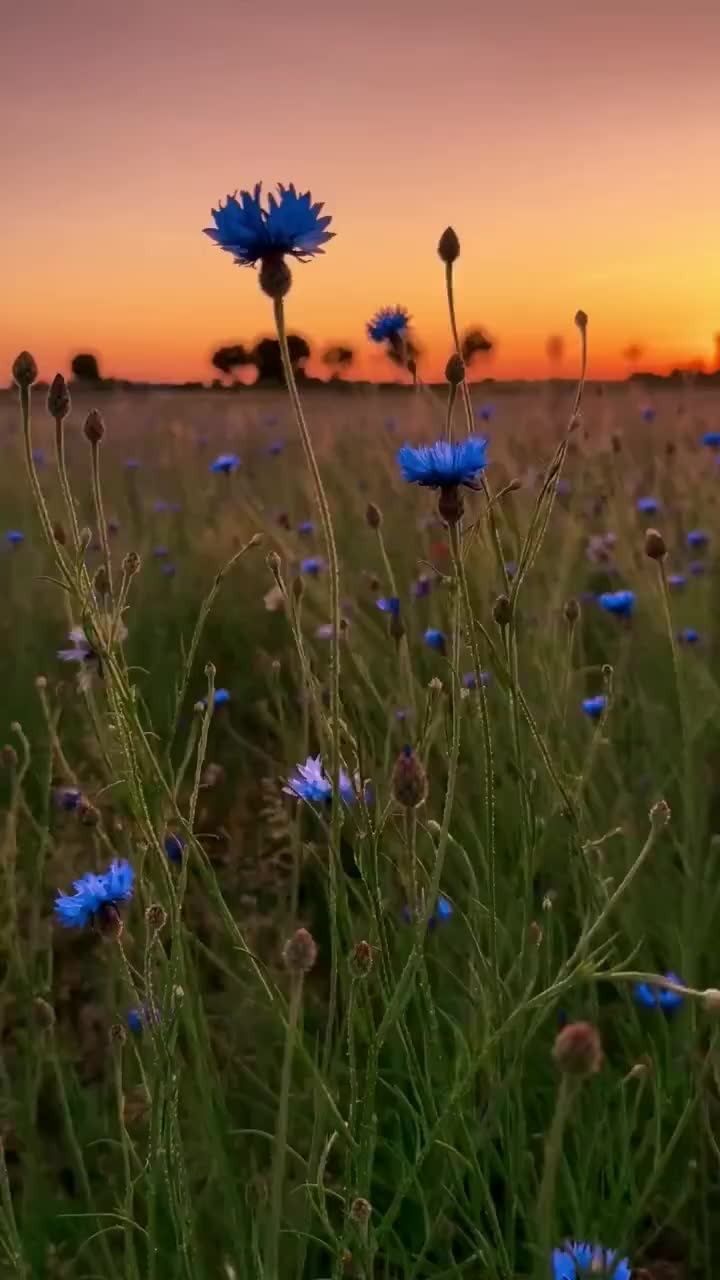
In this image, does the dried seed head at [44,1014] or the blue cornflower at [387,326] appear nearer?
the dried seed head at [44,1014]

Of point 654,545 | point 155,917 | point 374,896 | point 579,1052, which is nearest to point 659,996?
point 654,545

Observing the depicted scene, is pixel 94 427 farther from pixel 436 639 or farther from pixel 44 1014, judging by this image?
pixel 436 639

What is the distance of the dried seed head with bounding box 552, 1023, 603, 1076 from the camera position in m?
0.52

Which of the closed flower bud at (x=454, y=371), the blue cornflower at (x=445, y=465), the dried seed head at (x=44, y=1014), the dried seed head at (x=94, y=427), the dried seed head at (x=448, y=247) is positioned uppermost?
the dried seed head at (x=448, y=247)

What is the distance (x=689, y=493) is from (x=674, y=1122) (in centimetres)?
192

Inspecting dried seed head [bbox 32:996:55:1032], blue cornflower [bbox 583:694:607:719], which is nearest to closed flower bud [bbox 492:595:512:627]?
dried seed head [bbox 32:996:55:1032]

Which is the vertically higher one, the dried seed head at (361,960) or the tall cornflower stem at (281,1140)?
the dried seed head at (361,960)

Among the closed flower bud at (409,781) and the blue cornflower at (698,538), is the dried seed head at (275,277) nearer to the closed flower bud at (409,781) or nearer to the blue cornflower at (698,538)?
the closed flower bud at (409,781)

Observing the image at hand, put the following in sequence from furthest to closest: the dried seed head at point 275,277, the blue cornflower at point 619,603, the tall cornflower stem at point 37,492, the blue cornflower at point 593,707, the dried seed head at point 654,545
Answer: the blue cornflower at point 619,603, the blue cornflower at point 593,707, the dried seed head at point 654,545, the dried seed head at point 275,277, the tall cornflower stem at point 37,492

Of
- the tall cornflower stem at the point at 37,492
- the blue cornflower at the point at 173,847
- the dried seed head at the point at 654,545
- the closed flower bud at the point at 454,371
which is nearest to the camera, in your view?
the tall cornflower stem at the point at 37,492

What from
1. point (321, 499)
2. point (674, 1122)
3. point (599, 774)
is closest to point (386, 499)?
point (599, 774)

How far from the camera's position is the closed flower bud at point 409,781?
31.9 inches

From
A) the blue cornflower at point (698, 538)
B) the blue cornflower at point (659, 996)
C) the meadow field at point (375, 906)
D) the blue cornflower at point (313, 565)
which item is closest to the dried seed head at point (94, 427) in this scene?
the meadow field at point (375, 906)

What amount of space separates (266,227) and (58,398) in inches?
8.2
